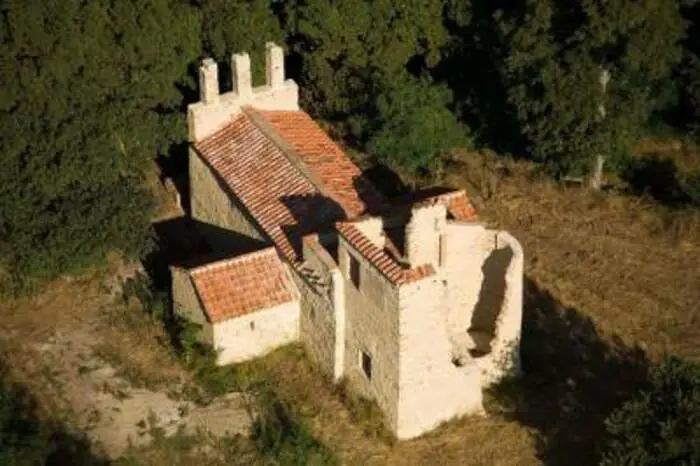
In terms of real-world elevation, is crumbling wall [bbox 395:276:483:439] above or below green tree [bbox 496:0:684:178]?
below

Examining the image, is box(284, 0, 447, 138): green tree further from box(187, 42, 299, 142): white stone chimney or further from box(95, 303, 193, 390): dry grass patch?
box(95, 303, 193, 390): dry grass patch

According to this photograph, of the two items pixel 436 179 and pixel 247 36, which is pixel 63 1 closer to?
pixel 247 36

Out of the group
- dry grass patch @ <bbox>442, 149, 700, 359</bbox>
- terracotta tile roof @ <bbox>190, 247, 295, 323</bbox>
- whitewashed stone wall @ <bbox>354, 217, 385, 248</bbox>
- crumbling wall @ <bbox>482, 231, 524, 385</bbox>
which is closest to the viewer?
whitewashed stone wall @ <bbox>354, 217, 385, 248</bbox>

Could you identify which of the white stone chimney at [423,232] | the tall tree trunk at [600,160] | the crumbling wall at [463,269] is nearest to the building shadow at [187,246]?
the crumbling wall at [463,269]

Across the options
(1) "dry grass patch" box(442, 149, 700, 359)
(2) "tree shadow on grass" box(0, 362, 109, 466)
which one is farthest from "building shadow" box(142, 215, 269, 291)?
(1) "dry grass patch" box(442, 149, 700, 359)

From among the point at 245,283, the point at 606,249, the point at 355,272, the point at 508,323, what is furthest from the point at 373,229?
the point at 606,249

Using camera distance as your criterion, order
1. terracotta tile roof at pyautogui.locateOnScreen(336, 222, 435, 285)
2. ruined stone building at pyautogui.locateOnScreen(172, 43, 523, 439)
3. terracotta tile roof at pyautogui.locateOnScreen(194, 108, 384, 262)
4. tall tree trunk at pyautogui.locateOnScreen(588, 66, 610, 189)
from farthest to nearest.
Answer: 1. tall tree trunk at pyautogui.locateOnScreen(588, 66, 610, 189)
2. terracotta tile roof at pyautogui.locateOnScreen(194, 108, 384, 262)
3. ruined stone building at pyautogui.locateOnScreen(172, 43, 523, 439)
4. terracotta tile roof at pyautogui.locateOnScreen(336, 222, 435, 285)
